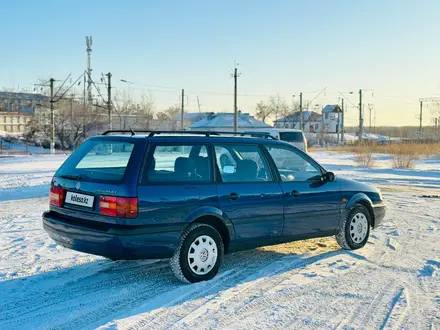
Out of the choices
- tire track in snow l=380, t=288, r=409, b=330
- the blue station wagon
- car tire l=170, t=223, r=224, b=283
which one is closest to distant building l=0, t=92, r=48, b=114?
the blue station wagon

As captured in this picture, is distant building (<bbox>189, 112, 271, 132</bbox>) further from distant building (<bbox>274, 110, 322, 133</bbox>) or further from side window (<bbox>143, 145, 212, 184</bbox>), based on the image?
side window (<bbox>143, 145, 212, 184</bbox>)

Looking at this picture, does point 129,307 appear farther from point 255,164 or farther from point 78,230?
point 255,164

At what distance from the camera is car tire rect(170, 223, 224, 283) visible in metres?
5.50

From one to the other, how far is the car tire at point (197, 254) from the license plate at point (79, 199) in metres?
1.05

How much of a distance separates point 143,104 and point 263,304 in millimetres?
80027

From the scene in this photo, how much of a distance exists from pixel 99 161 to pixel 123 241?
4.07 ft

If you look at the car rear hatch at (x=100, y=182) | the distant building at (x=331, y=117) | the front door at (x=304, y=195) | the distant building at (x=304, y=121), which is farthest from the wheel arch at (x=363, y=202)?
the distant building at (x=331, y=117)

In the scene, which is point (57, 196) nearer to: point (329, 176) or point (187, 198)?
point (187, 198)

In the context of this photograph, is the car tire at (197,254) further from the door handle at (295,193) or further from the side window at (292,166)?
the side window at (292,166)

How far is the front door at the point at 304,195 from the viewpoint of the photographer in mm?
6457

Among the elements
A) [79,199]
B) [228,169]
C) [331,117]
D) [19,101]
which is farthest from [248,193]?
[331,117]

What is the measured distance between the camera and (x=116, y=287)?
5461 mm

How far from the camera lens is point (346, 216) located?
7.19m

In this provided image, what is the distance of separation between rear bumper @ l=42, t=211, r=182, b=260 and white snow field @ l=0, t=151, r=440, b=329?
16.6 inches
